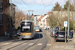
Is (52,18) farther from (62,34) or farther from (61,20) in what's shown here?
(62,34)

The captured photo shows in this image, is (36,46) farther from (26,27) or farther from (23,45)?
(26,27)

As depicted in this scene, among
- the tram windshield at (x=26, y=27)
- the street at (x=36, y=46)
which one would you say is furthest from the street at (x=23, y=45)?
the tram windshield at (x=26, y=27)

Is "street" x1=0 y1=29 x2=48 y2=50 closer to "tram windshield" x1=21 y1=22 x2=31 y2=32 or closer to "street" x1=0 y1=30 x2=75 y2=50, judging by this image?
"street" x1=0 y1=30 x2=75 y2=50

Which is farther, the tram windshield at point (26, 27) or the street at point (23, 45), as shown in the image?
the tram windshield at point (26, 27)

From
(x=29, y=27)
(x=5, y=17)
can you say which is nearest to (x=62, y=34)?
(x=29, y=27)

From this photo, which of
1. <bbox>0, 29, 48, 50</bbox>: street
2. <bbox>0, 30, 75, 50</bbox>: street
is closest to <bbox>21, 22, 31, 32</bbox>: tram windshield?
<bbox>0, 29, 48, 50</bbox>: street

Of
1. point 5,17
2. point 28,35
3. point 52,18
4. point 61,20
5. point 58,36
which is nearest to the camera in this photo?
point 58,36

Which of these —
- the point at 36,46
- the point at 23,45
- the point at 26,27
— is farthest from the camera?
the point at 26,27

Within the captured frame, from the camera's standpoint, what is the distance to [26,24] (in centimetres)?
2598

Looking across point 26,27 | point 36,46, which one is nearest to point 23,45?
point 36,46

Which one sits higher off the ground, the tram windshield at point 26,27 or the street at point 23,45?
the tram windshield at point 26,27

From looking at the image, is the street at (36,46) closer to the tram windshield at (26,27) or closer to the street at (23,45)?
the street at (23,45)

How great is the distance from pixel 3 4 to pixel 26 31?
13.8 metres

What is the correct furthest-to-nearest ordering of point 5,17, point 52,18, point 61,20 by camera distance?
point 52,18 → point 61,20 → point 5,17
